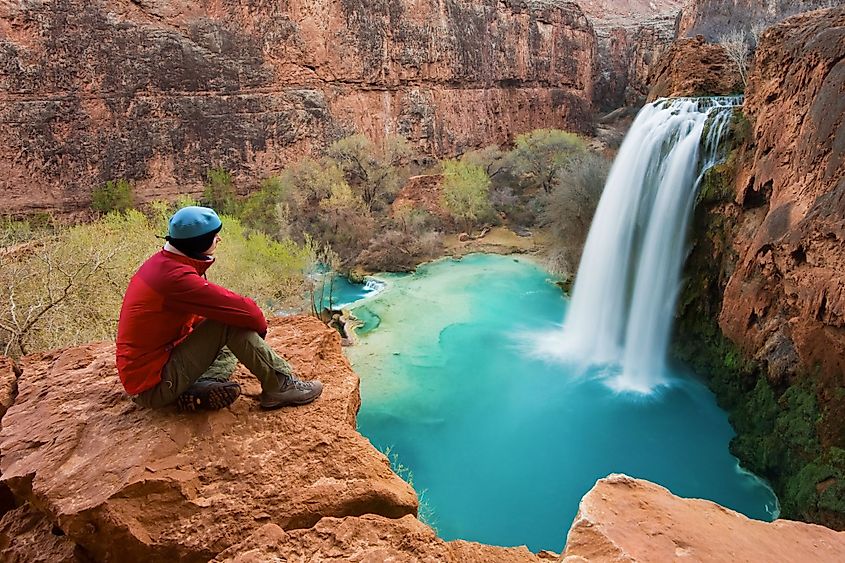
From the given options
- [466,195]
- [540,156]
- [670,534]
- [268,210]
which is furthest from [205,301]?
[540,156]

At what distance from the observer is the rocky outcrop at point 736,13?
24031 mm

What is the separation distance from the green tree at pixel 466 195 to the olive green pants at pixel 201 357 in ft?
71.8

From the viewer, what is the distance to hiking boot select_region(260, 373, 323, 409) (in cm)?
304

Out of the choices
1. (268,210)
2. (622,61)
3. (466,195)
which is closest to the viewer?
(268,210)

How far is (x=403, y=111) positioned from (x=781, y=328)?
25.0 meters

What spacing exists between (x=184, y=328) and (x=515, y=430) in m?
9.09

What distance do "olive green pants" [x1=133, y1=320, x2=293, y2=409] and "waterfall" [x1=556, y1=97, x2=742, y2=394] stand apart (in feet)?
36.1

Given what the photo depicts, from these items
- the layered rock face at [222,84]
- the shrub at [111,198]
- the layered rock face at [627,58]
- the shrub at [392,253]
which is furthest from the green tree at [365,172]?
the layered rock face at [627,58]

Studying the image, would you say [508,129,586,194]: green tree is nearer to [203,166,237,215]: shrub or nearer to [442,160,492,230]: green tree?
[442,160,492,230]: green tree

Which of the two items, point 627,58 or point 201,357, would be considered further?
point 627,58

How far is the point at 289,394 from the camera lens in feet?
10.1

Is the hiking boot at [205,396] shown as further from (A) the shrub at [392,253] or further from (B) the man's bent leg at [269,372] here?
(A) the shrub at [392,253]

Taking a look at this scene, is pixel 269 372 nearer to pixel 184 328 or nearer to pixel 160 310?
pixel 184 328

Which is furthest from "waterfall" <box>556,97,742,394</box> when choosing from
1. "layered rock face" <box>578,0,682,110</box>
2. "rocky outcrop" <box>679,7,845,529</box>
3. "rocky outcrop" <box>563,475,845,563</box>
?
"layered rock face" <box>578,0,682,110</box>
